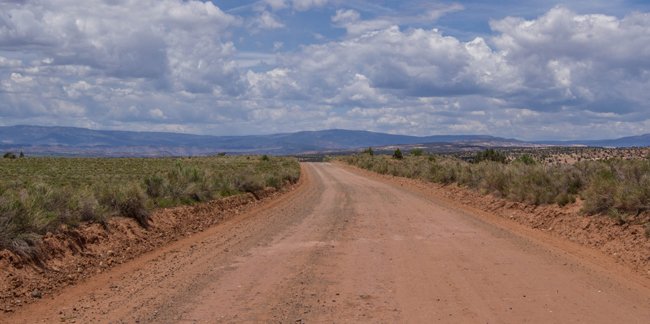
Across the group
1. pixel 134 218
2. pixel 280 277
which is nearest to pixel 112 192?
pixel 134 218

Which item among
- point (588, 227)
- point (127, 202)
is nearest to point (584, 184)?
point (588, 227)

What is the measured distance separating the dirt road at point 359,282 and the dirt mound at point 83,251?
1.37 ft

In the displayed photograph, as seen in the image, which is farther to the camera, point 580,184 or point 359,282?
point 580,184

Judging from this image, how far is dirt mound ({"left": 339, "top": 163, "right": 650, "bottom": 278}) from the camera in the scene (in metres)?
11.8

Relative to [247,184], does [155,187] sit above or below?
above

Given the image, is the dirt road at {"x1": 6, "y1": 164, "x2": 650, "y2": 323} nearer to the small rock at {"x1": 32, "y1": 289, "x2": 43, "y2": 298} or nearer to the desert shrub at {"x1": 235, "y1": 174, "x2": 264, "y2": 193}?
the small rock at {"x1": 32, "y1": 289, "x2": 43, "y2": 298}

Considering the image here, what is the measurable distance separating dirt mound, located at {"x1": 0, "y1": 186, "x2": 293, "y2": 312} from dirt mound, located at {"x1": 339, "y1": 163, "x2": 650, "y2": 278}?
9.32m

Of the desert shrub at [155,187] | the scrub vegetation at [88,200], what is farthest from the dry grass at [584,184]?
the desert shrub at [155,187]

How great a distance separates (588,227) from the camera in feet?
48.2

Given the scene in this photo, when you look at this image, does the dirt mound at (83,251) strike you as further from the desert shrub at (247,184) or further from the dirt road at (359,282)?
the desert shrub at (247,184)

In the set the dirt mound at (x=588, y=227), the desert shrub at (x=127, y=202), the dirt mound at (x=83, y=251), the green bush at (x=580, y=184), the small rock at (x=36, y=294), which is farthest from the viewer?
the desert shrub at (x=127, y=202)

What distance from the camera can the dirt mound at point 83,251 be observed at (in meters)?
9.14

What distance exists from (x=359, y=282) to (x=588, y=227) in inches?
316

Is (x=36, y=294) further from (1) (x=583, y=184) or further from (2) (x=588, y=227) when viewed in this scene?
(1) (x=583, y=184)
